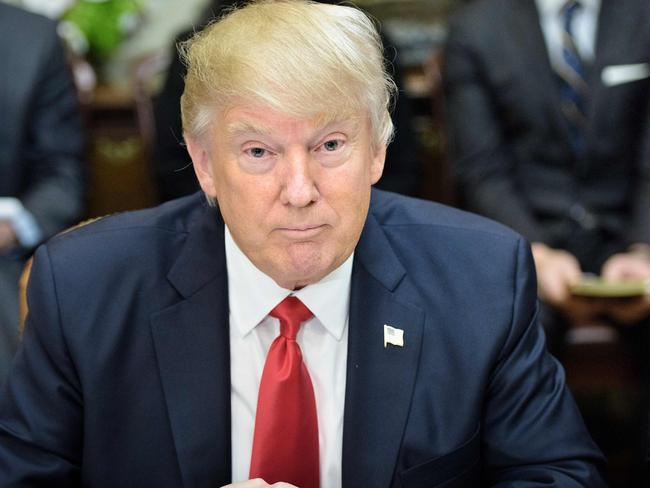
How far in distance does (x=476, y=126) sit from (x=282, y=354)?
1.73 metres

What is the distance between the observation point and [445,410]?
6.09 feet

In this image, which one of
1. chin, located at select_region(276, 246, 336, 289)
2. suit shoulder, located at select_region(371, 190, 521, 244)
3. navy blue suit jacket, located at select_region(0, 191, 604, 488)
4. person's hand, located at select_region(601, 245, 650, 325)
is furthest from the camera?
person's hand, located at select_region(601, 245, 650, 325)

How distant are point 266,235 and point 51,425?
1.77 feet

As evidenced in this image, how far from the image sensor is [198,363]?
183cm

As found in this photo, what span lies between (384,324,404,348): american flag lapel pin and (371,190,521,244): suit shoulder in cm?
23

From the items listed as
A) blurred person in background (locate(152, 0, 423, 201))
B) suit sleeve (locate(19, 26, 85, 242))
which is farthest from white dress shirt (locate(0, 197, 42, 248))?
blurred person in background (locate(152, 0, 423, 201))

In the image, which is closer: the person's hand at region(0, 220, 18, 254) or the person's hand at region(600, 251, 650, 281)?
the person's hand at region(600, 251, 650, 281)

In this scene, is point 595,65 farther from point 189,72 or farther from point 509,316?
point 189,72

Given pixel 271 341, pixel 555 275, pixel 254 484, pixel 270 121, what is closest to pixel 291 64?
pixel 270 121

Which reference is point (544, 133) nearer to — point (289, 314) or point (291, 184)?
point (289, 314)

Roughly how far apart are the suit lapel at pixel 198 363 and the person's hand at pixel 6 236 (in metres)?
1.41

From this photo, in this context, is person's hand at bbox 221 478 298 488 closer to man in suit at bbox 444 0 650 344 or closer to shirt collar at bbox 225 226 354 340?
shirt collar at bbox 225 226 354 340

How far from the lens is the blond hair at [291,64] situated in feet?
5.26

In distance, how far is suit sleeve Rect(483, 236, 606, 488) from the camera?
1.85 m
